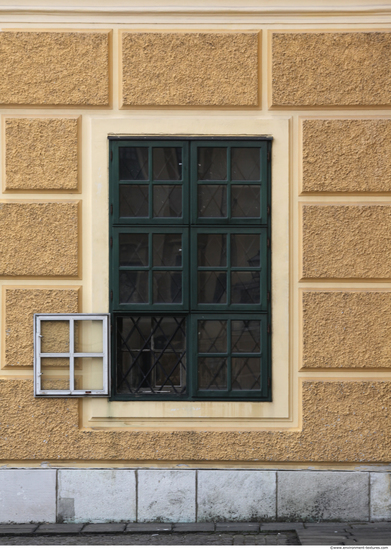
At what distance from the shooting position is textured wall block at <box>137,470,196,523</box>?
5652 millimetres

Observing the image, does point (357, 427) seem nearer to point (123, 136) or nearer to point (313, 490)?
point (313, 490)

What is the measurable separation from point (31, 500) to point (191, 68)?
4.04 meters

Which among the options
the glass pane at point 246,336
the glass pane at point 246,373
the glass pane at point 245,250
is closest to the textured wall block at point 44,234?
the glass pane at point 245,250

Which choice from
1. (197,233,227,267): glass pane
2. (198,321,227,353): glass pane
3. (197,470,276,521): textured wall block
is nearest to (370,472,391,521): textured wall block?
(197,470,276,521): textured wall block

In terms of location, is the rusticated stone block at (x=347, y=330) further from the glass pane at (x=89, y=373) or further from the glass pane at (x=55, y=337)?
the glass pane at (x=55, y=337)

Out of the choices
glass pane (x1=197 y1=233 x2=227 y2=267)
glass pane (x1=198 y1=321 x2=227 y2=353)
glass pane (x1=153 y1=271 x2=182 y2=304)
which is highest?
glass pane (x1=197 y1=233 x2=227 y2=267)

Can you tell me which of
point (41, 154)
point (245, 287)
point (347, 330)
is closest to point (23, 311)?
point (41, 154)

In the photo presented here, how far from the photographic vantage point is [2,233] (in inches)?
225

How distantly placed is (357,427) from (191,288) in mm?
1895

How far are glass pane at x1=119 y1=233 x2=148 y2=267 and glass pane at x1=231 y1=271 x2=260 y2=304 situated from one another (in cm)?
82

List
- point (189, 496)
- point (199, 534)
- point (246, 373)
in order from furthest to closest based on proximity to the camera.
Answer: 1. point (246, 373)
2. point (189, 496)
3. point (199, 534)

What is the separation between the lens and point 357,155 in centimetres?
568

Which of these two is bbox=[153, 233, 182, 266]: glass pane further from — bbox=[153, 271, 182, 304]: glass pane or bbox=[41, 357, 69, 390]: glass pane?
bbox=[41, 357, 69, 390]: glass pane

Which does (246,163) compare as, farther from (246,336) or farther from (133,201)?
(246,336)
